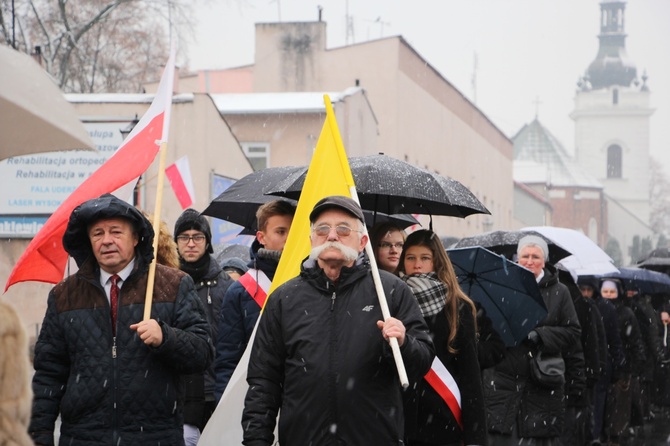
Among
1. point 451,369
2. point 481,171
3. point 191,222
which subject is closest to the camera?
point 451,369

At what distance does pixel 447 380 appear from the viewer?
6727 millimetres

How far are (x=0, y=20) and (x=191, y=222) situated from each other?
26.6 metres

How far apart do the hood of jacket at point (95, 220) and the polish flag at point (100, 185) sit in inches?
28.3

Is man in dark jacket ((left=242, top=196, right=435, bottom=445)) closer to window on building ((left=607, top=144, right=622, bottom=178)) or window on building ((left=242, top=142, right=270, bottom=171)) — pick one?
window on building ((left=242, top=142, right=270, bottom=171))

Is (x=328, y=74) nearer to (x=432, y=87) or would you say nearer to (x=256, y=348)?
(x=432, y=87)

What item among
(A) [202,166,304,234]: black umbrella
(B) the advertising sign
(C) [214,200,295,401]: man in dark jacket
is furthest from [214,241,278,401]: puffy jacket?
(B) the advertising sign

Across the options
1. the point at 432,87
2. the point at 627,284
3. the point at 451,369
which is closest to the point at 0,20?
the point at 432,87

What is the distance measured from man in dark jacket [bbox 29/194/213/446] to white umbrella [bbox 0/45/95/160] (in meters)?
0.67

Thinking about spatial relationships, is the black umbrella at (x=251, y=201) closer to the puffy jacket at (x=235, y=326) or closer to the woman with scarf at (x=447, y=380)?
the puffy jacket at (x=235, y=326)

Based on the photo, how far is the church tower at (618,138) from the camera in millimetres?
139875

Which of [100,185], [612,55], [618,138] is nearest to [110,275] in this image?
[100,185]

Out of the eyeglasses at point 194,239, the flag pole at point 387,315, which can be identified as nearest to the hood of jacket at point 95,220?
the flag pole at point 387,315

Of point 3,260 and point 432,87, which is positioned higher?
point 432,87

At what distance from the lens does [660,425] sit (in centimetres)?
1833
